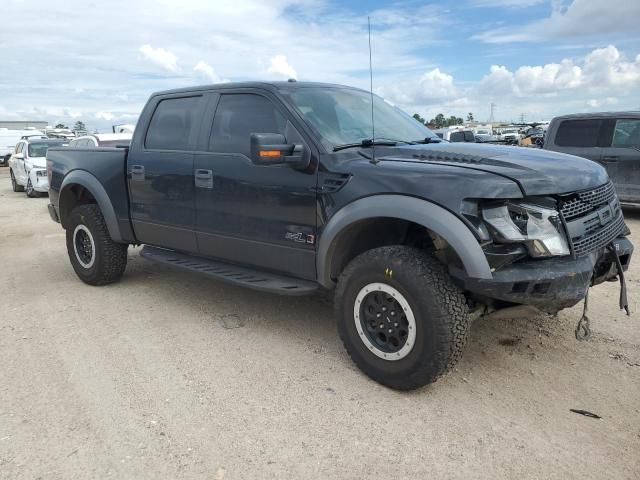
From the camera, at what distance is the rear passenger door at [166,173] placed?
4.64 metres

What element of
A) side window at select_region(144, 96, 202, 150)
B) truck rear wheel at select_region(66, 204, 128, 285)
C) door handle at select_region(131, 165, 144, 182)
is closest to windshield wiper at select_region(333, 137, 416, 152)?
side window at select_region(144, 96, 202, 150)

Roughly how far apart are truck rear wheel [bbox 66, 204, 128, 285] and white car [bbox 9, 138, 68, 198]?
30.9ft

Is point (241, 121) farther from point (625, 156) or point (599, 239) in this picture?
point (625, 156)

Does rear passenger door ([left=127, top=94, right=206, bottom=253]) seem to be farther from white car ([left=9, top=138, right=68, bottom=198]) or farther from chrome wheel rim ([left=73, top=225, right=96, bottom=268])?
white car ([left=9, top=138, right=68, bottom=198])

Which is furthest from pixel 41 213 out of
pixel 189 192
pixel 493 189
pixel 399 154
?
pixel 493 189

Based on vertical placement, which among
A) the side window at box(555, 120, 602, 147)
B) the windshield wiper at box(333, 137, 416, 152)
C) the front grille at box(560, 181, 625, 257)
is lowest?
the side window at box(555, 120, 602, 147)

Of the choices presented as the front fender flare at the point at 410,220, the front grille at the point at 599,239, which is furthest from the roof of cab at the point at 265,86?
the front grille at the point at 599,239

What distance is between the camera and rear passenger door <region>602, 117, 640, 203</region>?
29.0 ft

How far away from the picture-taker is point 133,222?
5227mm

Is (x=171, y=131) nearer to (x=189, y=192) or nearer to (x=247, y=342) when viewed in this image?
(x=189, y=192)

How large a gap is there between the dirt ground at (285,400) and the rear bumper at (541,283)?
675 mm

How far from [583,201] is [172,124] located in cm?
339

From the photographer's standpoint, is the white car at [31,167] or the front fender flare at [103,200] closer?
the front fender flare at [103,200]

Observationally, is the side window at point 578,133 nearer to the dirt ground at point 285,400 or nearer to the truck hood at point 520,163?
the dirt ground at point 285,400
